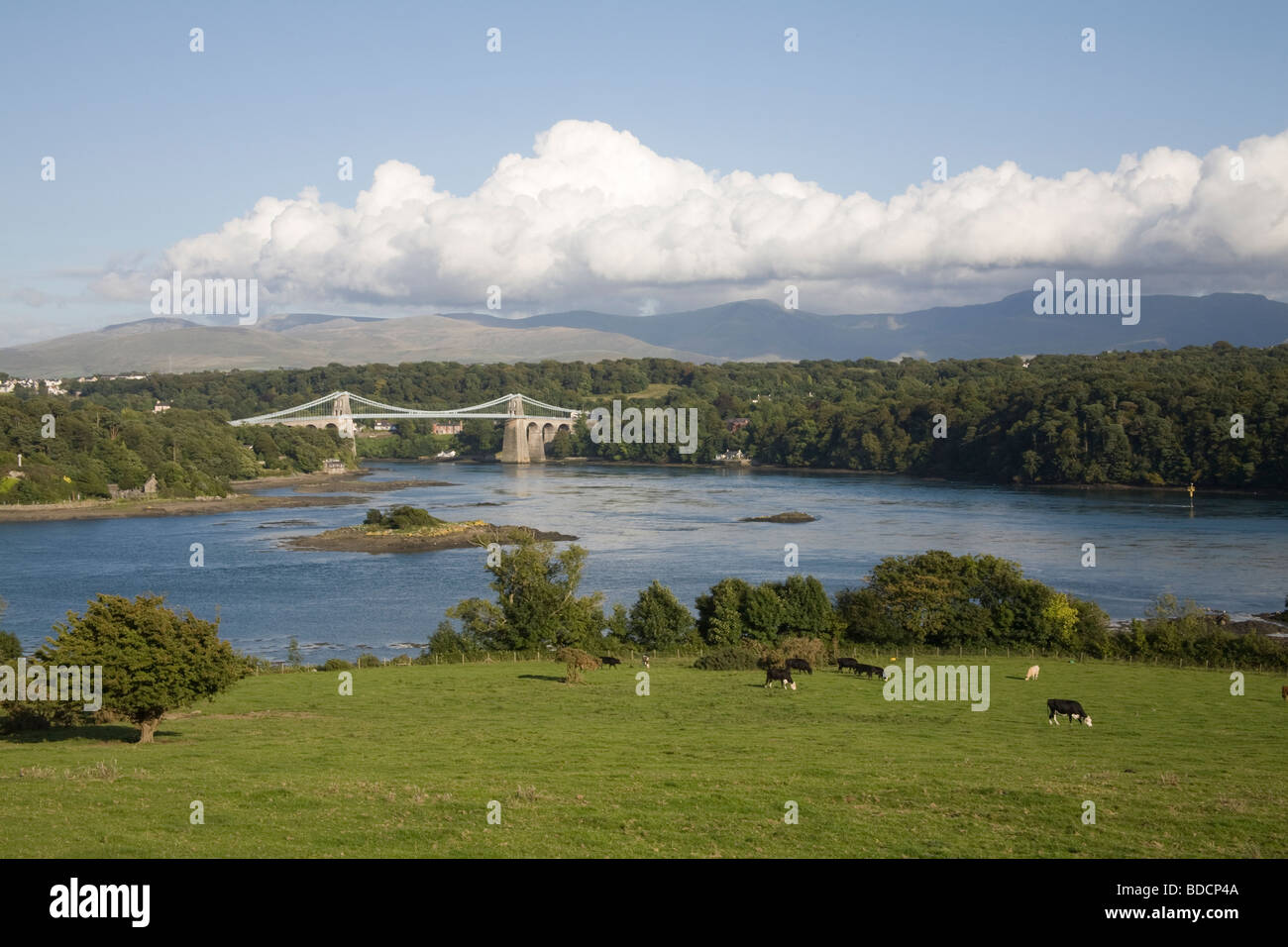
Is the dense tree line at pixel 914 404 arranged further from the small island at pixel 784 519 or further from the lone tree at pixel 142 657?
the lone tree at pixel 142 657

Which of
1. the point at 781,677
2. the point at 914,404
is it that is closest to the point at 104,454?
the point at 914,404

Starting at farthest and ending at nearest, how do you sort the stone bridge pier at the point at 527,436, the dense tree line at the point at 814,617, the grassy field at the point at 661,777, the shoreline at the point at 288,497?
the stone bridge pier at the point at 527,436 < the shoreline at the point at 288,497 < the dense tree line at the point at 814,617 < the grassy field at the point at 661,777

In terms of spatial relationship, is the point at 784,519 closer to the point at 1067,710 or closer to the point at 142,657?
the point at 1067,710

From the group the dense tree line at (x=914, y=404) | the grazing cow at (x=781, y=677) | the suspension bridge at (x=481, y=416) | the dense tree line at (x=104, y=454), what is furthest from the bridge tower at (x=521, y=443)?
the grazing cow at (x=781, y=677)

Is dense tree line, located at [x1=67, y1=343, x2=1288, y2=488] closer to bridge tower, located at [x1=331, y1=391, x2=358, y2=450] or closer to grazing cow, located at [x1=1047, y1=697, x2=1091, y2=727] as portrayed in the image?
bridge tower, located at [x1=331, y1=391, x2=358, y2=450]

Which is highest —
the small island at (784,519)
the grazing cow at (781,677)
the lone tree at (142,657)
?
the lone tree at (142,657)
